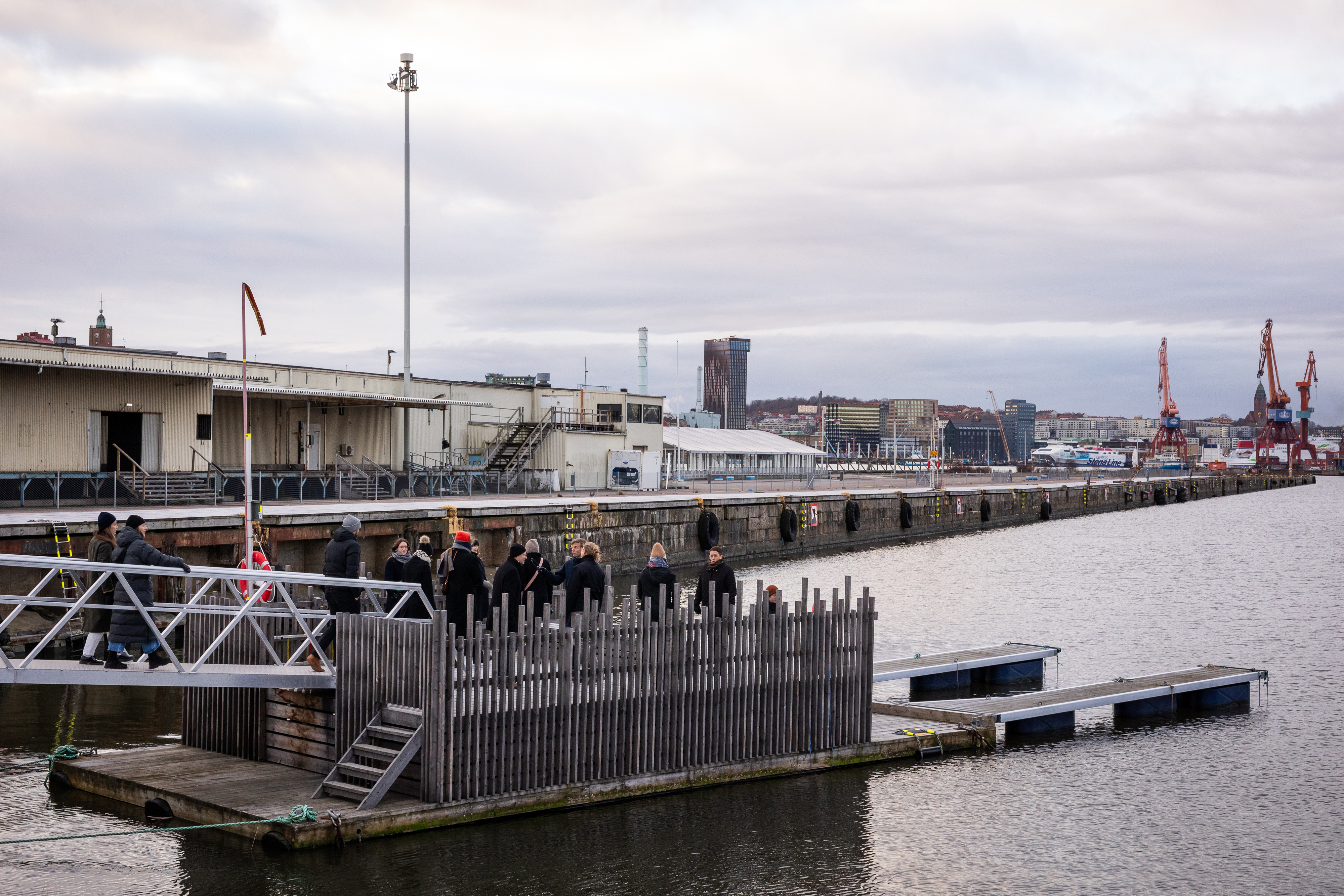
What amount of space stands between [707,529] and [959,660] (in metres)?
25.0

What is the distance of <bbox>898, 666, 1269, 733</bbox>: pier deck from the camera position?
A: 17938 mm

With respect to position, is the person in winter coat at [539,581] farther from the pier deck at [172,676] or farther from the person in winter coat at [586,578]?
the pier deck at [172,676]

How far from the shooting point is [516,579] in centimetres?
1386

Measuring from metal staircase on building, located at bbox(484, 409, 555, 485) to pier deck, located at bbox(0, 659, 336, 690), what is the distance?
38199 mm

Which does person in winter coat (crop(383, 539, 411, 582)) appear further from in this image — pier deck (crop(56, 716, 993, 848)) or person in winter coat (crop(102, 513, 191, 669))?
person in winter coat (crop(102, 513, 191, 669))

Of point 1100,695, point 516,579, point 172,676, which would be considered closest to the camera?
point 172,676

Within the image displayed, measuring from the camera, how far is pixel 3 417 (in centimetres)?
3281

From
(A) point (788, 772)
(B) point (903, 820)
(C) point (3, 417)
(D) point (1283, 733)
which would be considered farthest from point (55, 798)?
(C) point (3, 417)

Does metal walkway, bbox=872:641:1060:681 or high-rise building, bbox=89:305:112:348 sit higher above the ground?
high-rise building, bbox=89:305:112:348

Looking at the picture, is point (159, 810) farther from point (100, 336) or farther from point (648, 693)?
point (100, 336)

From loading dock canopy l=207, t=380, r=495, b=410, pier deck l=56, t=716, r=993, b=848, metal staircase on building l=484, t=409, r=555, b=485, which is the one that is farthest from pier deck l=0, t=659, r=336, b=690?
metal staircase on building l=484, t=409, r=555, b=485

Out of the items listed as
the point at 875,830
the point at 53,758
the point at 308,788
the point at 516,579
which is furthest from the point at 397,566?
the point at 875,830

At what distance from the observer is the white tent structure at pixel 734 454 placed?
3425 inches

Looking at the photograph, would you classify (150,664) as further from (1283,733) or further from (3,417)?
(3,417)
